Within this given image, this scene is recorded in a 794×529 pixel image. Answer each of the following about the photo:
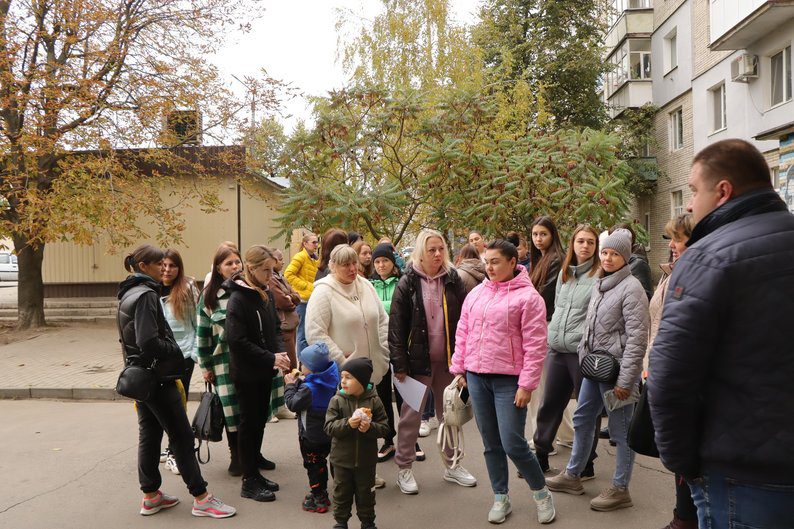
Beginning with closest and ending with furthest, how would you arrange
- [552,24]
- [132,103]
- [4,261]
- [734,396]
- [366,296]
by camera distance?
[734,396], [366,296], [132,103], [552,24], [4,261]

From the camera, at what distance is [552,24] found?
24000mm

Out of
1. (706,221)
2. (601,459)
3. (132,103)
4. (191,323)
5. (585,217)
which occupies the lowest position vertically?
(601,459)

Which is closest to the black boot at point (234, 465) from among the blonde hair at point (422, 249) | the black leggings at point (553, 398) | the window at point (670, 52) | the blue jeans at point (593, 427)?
the blonde hair at point (422, 249)

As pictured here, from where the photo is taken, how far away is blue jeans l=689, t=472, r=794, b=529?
79.7 inches

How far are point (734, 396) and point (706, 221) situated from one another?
2.07 feet

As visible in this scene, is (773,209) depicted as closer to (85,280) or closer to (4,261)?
(85,280)

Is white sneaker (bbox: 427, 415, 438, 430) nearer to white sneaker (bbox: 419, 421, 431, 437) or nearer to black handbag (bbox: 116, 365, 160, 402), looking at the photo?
white sneaker (bbox: 419, 421, 431, 437)

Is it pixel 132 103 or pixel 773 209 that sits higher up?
pixel 132 103

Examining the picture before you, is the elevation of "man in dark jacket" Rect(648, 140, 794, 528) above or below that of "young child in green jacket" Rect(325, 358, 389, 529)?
above

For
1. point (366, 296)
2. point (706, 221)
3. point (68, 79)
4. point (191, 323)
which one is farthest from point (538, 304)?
point (68, 79)

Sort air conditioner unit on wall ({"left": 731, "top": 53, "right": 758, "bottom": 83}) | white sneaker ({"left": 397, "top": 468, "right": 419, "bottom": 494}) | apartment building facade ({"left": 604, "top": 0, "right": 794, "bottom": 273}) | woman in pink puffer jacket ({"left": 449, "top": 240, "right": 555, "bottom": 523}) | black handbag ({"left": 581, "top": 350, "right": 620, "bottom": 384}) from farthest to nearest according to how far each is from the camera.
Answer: air conditioner unit on wall ({"left": 731, "top": 53, "right": 758, "bottom": 83}), apartment building facade ({"left": 604, "top": 0, "right": 794, "bottom": 273}), white sneaker ({"left": 397, "top": 468, "right": 419, "bottom": 494}), black handbag ({"left": 581, "top": 350, "right": 620, "bottom": 384}), woman in pink puffer jacket ({"left": 449, "top": 240, "right": 555, "bottom": 523})

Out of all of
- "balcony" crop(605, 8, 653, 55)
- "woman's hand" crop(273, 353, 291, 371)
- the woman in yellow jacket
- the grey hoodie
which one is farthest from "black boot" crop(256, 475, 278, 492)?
"balcony" crop(605, 8, 653, 55)

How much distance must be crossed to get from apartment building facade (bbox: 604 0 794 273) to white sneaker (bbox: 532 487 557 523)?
7.08 metres

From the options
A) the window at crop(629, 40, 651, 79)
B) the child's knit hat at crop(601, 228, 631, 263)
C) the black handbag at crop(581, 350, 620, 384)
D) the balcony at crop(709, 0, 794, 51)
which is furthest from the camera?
the window at crop(629, 40, 651, 79)
